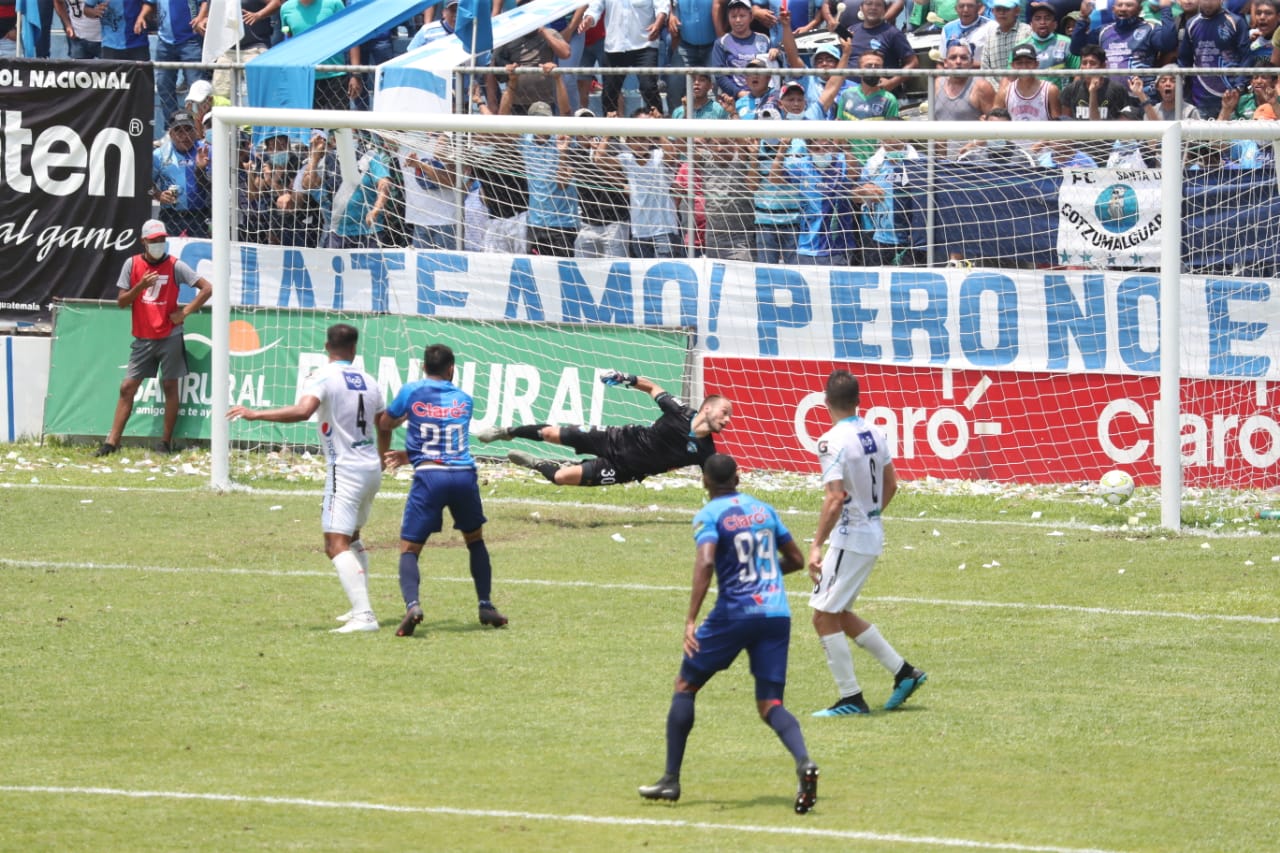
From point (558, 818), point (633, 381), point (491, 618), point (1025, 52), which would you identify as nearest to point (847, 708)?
point (558, 818)

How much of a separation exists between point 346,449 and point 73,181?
1075 cm

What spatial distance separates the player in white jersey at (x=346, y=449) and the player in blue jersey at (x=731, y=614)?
13.1 feet

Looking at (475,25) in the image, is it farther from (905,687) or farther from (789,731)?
(789,731)

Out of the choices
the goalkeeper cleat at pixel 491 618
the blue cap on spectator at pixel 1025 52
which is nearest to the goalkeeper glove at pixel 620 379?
the goalkeeper cleat at pixel 491 618

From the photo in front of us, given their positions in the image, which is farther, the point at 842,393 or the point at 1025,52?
the point at 1025,52

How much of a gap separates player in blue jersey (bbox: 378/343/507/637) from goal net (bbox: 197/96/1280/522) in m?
5.94

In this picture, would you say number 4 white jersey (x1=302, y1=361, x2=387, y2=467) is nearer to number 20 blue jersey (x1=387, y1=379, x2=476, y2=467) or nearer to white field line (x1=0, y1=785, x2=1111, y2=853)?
number 20 blue jersey (x1=387, y1=379, x2=476, y2=467)

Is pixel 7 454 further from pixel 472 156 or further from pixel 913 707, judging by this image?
pixel 913 707

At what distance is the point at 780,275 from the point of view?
1889 centimetres

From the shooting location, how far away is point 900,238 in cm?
1870

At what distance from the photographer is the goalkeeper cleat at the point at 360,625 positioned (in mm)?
11773

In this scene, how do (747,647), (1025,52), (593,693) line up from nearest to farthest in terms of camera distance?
(747,647) → (593,693) → (1025,52)

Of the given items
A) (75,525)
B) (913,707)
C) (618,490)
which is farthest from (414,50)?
(913,707)

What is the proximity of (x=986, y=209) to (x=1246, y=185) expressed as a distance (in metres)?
2.53
